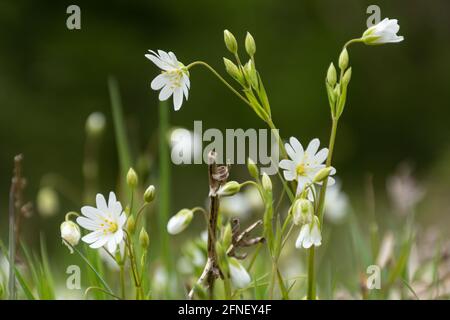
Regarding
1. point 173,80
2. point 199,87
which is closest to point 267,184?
point 173,80

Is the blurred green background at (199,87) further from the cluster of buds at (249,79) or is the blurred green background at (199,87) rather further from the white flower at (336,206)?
the cluster of buds at (249,79)

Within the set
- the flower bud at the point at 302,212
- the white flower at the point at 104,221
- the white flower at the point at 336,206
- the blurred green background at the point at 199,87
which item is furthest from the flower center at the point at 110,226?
the blurred green background at the point at 199,87

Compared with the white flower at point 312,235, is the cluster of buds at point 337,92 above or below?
above

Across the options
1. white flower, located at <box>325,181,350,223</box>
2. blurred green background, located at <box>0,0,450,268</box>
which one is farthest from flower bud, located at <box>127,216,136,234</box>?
blurred green background, located at <box>0,0,450,268</box>

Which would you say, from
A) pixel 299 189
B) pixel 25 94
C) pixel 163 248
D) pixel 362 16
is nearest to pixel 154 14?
pixel 25 94

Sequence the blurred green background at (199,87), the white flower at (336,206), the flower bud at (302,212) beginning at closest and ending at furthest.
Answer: the flower bud at (302,212), the white flower at (336,206), the blurred green background at (199,87)
